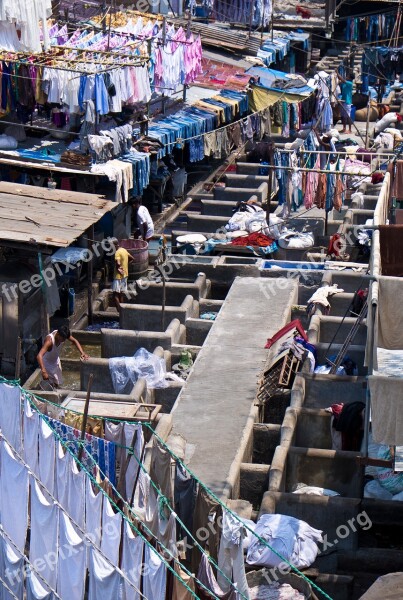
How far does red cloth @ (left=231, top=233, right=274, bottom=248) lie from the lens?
27047mm

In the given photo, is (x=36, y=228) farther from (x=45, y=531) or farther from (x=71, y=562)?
(x=71, y=562)

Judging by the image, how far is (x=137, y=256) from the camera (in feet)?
85.9

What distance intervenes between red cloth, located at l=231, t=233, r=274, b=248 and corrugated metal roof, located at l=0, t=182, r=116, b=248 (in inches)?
193

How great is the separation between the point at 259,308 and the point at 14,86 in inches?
295

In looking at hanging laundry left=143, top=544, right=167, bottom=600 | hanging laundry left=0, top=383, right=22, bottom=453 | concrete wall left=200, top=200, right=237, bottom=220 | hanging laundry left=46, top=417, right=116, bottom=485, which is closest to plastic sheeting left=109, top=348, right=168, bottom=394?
hanging laundry left=46, top=417, right=116, bottom=485

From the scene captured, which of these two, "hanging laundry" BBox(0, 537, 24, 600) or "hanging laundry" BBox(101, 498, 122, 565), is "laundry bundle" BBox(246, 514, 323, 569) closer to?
"hanging laundry" BBox(101, 498, 122, 565)

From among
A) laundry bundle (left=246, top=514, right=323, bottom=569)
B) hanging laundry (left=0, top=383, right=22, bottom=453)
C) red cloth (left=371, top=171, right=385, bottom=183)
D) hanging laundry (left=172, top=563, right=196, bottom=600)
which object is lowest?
laundry bundle (left=246, top=514, right=323, bottom=569)

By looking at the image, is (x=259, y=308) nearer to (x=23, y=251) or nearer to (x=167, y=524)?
(x=23, y=251)

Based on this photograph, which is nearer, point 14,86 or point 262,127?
point 14,86

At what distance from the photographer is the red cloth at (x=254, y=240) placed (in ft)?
88.7

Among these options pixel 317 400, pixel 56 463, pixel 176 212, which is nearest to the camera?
pixel 56 463

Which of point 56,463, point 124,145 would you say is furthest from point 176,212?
point 56,463

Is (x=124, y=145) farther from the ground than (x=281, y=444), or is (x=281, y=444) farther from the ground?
(x=124, y=145)

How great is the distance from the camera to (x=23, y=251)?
21469mm
